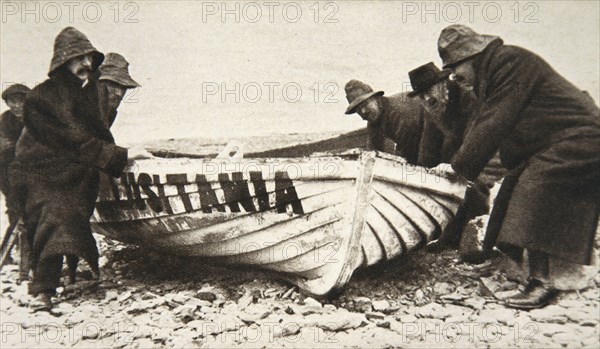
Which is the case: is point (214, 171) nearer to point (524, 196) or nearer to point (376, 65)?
point (376, 65)

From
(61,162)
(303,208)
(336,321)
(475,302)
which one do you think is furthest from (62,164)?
(475,302)

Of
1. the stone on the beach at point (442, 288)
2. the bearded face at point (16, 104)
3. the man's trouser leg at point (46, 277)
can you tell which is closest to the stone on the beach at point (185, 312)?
the man's trouser leg at point (46, 277)

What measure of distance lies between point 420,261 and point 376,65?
3.84 ft

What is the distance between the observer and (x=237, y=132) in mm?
3344

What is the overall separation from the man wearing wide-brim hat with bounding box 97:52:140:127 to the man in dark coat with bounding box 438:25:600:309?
1875 millimetres

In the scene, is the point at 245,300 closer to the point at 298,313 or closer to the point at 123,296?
the point at 298,313

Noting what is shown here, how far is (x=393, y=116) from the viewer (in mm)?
2945

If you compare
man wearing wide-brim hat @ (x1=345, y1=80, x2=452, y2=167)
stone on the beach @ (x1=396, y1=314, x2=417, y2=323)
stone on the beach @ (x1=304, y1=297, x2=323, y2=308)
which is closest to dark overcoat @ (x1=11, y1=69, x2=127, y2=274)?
stone on the beach @ (x1=304, y1=297, x2=323, y2=308)

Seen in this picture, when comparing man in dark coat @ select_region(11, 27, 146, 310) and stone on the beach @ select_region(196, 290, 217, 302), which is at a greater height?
man in dark coat @ select_region(11, 27, 146, 310)

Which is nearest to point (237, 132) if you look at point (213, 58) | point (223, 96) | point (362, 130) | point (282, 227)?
point (223, 96)

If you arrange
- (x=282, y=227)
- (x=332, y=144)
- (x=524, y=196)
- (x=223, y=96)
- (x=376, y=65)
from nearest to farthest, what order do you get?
(x=524, y=196) → (x=282, y=227) → (x=376, y=65) → (x=223, y=96) → (x=332, y=144)

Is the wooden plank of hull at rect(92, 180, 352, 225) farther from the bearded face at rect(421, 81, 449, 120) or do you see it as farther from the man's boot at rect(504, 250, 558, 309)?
the man's boot at rect(504, 250, 558, 309)

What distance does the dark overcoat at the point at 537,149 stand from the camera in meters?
Answer: 2.18

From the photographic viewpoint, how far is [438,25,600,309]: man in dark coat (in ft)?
7.16
